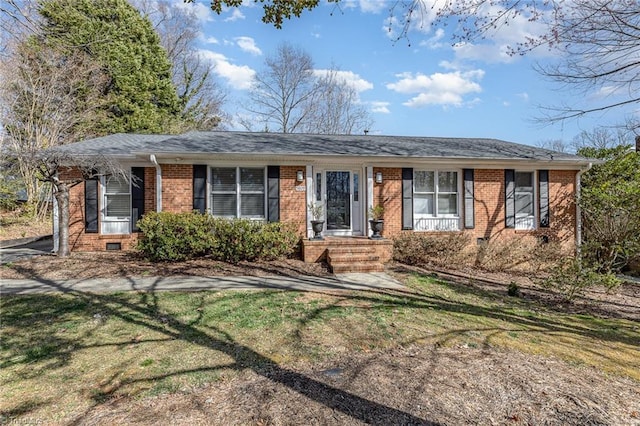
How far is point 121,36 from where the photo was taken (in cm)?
1962

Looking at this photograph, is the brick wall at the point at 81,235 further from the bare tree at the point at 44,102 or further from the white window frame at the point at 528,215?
the white window frame at the point at 528,215

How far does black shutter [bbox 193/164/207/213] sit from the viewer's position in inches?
373

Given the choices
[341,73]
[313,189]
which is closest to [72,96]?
[313,189]

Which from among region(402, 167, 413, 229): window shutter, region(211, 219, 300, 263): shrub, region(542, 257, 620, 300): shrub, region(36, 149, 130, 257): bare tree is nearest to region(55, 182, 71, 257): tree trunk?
region(36, 149, 130, 257): bare tree

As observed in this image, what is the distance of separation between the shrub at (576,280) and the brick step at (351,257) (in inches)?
147

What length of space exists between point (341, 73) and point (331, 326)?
2620 cm

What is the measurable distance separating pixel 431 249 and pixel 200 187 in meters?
6.78

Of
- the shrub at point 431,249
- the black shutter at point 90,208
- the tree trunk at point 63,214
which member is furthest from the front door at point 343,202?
the tree trunk at point 63,214

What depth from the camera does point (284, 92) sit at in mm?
26000

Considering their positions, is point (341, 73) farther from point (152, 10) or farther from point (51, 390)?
point (51, 390)

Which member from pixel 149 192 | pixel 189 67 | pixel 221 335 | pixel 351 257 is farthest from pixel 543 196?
pixel 189 67

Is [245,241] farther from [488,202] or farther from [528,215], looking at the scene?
[528,215]

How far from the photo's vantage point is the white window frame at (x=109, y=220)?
9953 millimetres

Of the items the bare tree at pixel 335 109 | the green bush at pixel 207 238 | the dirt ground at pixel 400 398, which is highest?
the bare tree at pixel 335 109
